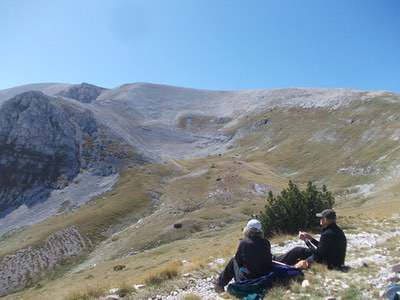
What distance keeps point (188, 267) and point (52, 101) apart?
5677 inches

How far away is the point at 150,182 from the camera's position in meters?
108

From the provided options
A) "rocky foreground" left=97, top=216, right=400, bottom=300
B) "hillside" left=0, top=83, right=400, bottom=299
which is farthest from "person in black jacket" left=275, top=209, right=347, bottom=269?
"hillside" left=0, top=83, right=400, bottom=299

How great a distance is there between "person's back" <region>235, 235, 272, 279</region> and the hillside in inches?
170

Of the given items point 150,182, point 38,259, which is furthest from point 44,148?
point 38,259

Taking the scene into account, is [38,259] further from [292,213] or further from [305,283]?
[305,283]

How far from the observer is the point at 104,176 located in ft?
385

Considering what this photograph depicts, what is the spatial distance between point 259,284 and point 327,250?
10.9 ft

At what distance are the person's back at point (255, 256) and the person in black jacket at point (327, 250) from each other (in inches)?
65.0

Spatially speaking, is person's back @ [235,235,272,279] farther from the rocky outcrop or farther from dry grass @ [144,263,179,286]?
the rocky outcrop

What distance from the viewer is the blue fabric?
1214cm

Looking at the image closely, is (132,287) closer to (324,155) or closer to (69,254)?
(69,254)

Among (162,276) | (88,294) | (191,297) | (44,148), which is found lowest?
(88,294)

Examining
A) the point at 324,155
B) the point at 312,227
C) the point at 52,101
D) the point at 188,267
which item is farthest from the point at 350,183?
the point at 52,101

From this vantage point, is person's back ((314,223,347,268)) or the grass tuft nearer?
person's back ((314,223,347,268))
